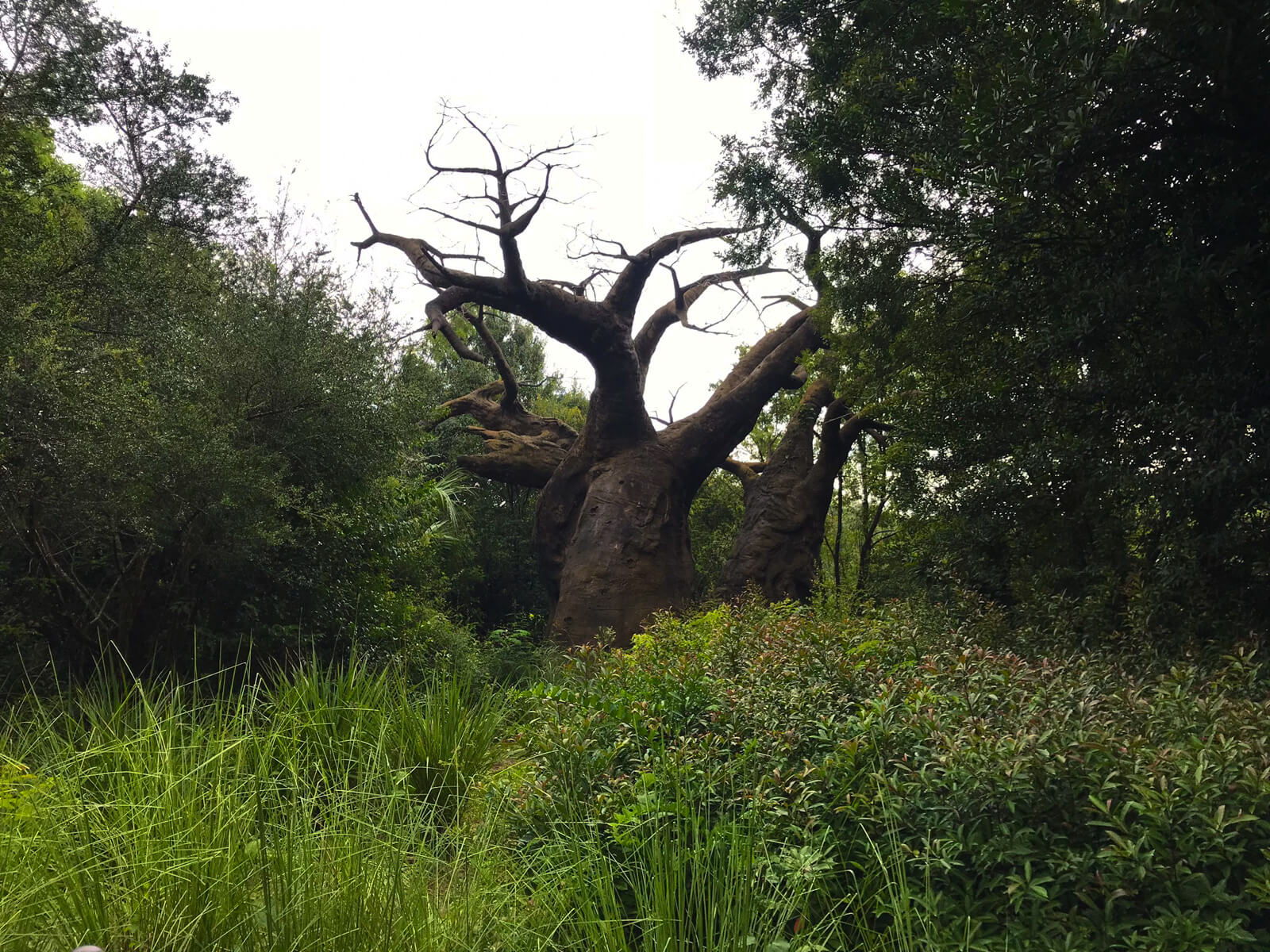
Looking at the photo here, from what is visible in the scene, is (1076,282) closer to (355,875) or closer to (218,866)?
(355,875)

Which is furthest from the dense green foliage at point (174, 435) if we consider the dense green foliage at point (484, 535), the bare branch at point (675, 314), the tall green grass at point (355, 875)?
the bare branch at point (675, 314)

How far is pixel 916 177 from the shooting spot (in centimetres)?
719

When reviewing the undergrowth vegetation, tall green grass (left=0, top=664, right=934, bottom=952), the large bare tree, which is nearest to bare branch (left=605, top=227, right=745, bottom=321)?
the large bare tree

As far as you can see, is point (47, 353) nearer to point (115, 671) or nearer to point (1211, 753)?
point (115, 671)

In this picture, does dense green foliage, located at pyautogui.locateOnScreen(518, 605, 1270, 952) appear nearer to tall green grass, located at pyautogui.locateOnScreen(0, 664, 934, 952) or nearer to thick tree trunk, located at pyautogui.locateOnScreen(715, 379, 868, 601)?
tall green grass, located at pyautogui.locateOnScreen(0, 664, 934, 952)

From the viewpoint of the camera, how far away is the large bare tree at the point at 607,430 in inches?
469

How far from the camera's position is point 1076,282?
514 centimetres

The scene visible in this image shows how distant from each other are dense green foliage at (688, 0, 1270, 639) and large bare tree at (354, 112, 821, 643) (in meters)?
5.26

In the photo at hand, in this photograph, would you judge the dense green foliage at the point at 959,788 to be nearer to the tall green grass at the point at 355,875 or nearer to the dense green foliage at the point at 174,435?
the tall green grass at the point at 355,875

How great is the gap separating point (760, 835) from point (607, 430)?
10630 millimetres

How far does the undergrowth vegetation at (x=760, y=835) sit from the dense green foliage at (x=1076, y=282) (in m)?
1.21

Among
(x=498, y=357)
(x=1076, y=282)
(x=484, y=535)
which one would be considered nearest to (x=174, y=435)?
(x=1076, y=282)

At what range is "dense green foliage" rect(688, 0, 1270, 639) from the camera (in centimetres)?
445

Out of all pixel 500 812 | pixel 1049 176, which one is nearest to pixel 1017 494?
pixel 1049 176
